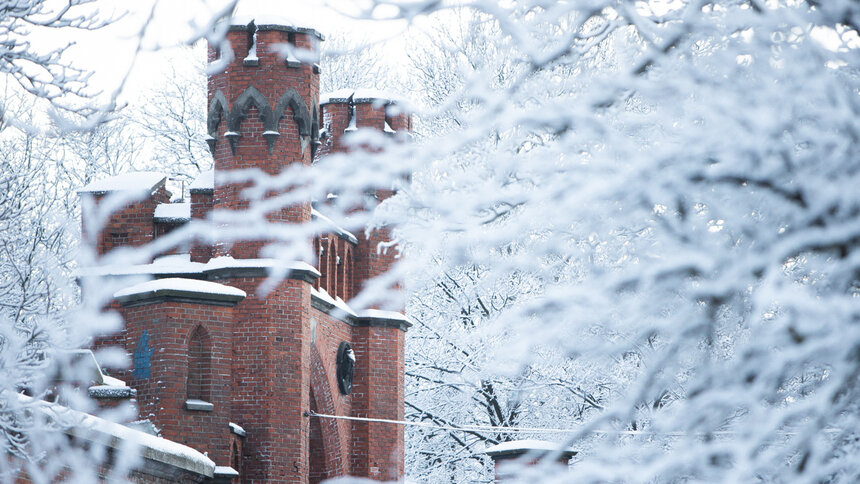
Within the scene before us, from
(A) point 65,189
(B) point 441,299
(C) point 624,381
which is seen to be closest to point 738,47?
(C) point 624,381

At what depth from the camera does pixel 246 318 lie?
14.8 meters

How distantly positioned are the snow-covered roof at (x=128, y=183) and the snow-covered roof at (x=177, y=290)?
147 cm

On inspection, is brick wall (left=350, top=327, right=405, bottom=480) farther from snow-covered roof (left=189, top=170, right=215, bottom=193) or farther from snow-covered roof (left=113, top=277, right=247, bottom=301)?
snow-covered roof (left=113, top=277, right=247, bottom=301)

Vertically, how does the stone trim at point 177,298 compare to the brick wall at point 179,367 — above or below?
above

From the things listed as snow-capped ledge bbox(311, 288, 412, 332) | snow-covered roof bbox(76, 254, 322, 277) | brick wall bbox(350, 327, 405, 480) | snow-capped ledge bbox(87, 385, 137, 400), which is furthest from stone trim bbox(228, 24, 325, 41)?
snow-capped ledge bbox(87, 385, 137, 400)

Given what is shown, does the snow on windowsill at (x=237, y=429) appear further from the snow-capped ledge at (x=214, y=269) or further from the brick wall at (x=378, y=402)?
the brick wall at (x=378, y=402)

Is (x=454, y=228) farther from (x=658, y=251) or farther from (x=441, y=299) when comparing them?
(x=441, y=299)

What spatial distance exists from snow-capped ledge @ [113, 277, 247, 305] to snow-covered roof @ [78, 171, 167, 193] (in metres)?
1.47

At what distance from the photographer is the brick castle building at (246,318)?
13.2 metres

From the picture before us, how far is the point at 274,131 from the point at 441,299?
7182 mm

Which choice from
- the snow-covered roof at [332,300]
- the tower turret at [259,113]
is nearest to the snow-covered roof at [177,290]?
the tower turret at [259,113]

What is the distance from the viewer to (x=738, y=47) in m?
4.01

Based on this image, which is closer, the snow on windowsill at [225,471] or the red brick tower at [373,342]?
the snow on windowsill at [225,471]

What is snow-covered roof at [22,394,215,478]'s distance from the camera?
8.80 metres
